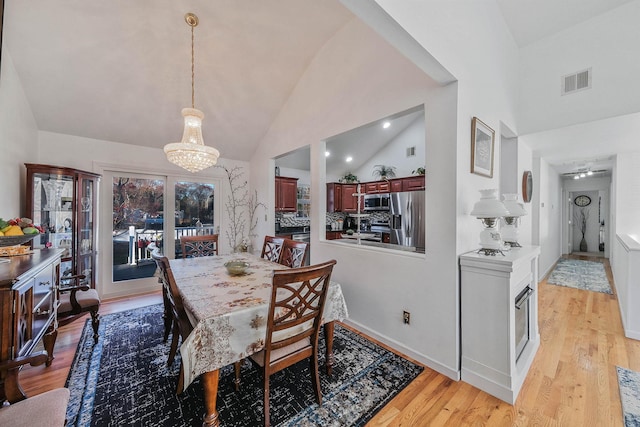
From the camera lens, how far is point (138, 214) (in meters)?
4.07

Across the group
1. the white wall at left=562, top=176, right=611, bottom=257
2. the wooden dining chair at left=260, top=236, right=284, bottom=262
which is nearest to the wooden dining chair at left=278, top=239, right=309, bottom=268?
the wooden dining chair at left=260, top=236, right=284, bottom=262

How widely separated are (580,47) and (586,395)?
359cm

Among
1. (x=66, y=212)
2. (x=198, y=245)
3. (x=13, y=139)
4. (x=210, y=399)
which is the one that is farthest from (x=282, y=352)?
(x=13, y=139)

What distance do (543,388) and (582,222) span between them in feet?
29.7

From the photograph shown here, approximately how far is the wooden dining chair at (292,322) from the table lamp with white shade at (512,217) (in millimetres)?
1895

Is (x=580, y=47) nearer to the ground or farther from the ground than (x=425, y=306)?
farther from the ground

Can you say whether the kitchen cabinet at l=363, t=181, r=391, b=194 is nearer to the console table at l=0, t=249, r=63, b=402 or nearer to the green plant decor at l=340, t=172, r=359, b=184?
the green plant decor at l=340, t=172, r=359, b=184

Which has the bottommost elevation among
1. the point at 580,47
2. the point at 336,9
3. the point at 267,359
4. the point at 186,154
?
the point at 267,359

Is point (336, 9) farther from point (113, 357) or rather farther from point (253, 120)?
point (113, 357)

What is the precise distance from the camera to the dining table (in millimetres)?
1316

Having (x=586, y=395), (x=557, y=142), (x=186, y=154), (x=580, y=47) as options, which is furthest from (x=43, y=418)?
(x=557, y=142)

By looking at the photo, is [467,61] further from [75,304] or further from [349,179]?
[349,179]

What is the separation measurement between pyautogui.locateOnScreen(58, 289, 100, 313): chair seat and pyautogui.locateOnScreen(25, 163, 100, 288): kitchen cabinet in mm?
718

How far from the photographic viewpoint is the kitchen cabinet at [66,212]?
2.85 metres
